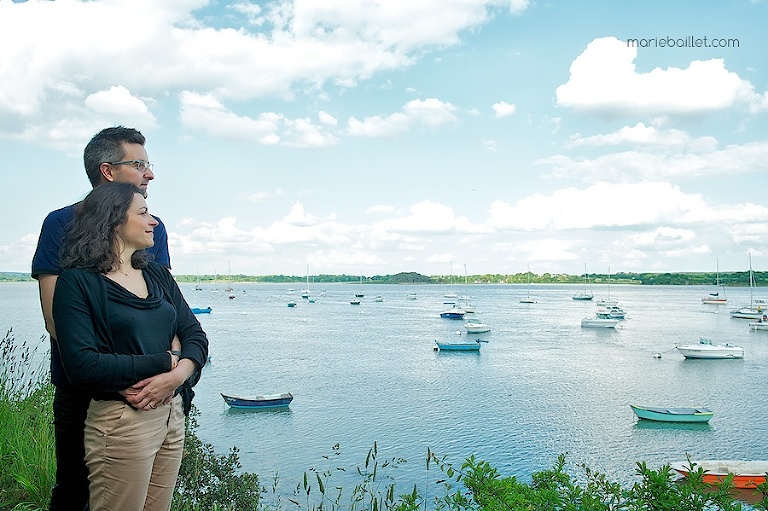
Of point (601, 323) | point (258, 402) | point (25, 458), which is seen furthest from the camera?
point (601, 323)

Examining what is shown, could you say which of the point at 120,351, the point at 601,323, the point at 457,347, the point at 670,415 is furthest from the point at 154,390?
the point at 601,323

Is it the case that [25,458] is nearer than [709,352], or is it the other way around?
[25,458]

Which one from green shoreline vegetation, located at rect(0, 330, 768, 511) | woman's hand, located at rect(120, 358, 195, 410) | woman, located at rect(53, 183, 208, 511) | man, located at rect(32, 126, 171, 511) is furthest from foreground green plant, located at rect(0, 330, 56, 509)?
woman's hand, located at rect(120, 358, 195, 410)

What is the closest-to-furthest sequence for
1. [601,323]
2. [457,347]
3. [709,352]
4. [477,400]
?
[477,400], [709,352], [457,347], [601,323]

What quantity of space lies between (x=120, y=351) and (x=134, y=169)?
801 millimetres

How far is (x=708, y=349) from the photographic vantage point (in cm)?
3697

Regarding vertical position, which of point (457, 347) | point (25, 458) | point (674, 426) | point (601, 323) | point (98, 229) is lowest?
point (674, 426)

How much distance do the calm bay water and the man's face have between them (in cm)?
667

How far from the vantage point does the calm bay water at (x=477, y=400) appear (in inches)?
Result: 704

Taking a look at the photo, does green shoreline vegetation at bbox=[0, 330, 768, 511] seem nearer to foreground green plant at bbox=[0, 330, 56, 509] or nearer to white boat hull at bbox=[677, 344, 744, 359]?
foreground green plant at bbox=[0, 330, 56, 509]

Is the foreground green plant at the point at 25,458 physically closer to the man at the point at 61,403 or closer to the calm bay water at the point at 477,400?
the man at the point at 61,403

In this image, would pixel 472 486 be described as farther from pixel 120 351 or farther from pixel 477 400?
pixel 477 400

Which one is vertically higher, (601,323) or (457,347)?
(601,323)

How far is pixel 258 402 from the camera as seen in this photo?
22.6 meters
